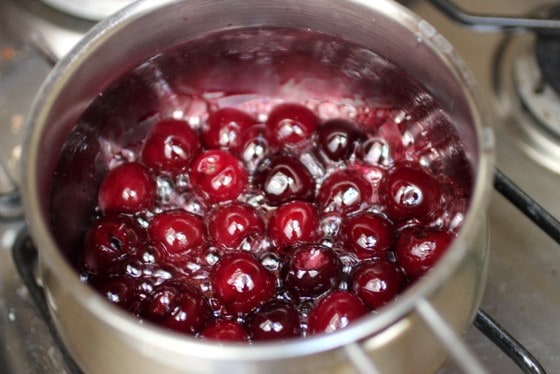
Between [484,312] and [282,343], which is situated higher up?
[282,343]

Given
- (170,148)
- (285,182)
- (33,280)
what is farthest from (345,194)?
(33,280)

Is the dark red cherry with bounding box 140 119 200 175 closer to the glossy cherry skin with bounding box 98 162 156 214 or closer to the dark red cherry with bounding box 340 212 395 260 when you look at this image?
the glossy cherry skin with bounding box 98 162 156 214

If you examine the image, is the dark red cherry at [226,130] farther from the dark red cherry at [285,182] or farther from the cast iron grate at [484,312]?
the cast iron grate at [484,312]

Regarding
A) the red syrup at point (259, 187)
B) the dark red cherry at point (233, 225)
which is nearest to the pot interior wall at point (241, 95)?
the red syrup at point (259, 187)

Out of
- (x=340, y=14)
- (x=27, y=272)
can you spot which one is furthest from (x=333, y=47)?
(x=27, y=272)

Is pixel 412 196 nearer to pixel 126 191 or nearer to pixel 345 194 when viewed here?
pixel 345 194
